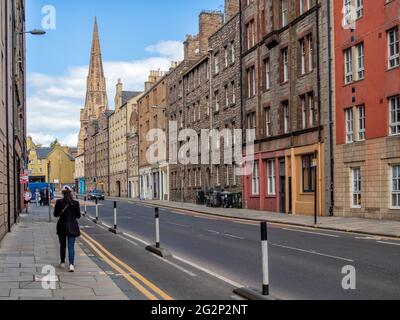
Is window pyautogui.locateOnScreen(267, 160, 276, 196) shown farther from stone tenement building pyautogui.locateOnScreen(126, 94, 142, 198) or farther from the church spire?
the church spire

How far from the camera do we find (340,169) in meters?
29.5

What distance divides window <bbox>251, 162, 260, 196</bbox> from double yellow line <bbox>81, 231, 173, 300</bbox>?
2439 centimetres

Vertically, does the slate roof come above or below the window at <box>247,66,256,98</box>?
above

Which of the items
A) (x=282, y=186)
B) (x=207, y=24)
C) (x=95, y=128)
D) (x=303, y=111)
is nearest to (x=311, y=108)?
(x=303, y=111)

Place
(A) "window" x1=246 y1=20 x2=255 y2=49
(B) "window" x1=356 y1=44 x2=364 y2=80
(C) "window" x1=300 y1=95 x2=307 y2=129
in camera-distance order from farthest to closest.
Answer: (A) "window" x1=246 y1=20 x2=255 y2=49, (C) "window" x1=300 y1=95 x2=307 y2=129, (B) "window" x1=356 y1=44 x2=364 y2=80

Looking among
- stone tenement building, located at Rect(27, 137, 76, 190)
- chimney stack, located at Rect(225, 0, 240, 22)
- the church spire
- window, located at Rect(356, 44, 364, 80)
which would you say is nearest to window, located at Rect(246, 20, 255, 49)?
chimney stack, located at Rect(225, 0, 240, 22)

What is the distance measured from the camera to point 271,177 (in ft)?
126

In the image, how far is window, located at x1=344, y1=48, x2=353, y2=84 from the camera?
94.4 feet

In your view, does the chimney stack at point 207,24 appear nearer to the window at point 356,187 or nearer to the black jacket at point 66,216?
the window at point 356,187

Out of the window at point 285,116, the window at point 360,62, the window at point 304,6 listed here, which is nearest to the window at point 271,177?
the window at point 285,116

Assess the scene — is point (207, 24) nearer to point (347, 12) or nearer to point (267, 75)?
point (267, 75)

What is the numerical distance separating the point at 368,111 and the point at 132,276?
18984mm

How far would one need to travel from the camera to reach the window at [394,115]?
2535 cm
